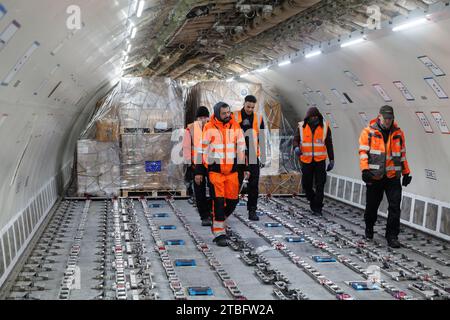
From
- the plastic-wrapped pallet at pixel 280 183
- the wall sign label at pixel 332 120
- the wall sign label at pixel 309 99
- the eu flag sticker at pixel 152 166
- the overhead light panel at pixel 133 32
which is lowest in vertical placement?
the plastic-wrapped pallet at pixel 280 183

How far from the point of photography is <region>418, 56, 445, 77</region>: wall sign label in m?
8.16

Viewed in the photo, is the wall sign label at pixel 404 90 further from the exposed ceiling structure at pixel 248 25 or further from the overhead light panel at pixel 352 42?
the exposed ceiling structure at pixel 248 25

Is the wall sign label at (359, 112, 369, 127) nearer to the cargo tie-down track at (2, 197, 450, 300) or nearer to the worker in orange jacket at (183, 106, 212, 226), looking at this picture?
the cargo tie-down track at (2, 197, 450, 300)

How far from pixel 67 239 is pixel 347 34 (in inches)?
216

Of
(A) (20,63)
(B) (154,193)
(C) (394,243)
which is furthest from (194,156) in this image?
(A) (20,63)

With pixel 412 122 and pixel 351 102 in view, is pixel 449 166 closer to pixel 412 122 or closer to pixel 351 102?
pixel 412 122

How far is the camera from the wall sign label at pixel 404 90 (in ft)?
31.1

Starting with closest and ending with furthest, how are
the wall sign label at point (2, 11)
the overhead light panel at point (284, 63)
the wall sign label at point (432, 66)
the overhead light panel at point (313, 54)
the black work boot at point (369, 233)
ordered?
the wall sign label at point (2, 11) < the wall sign label at point (432, 66) < the black work boot at point (369, 233) < the overhead light panel at point (313, 54) < the overhead light panel at point (284, 63)

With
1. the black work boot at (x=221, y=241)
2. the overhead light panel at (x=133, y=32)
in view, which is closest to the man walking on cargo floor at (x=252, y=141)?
the black work boot at (x=221, y=241)

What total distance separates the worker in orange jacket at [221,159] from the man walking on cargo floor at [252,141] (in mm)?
1066

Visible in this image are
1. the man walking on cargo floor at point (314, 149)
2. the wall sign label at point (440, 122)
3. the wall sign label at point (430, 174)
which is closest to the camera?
the wall sign label at point (440, 122)

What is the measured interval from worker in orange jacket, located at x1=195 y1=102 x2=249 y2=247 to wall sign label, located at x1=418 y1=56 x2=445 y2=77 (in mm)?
2798

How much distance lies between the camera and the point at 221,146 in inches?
348

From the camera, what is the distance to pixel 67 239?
31.3 feet
